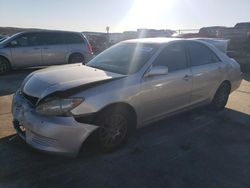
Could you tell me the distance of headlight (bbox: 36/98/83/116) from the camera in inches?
140

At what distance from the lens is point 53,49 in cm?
1181

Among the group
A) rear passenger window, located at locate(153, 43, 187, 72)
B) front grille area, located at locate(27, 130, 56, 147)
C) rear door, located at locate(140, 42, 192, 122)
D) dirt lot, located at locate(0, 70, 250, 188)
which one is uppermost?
rear passenger window, located at locate(153, 43, 187, 72)

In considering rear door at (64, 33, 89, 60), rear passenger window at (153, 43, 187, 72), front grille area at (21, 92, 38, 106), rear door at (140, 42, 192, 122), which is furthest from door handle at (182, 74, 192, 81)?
rear door at (64, 33, 89, 60)

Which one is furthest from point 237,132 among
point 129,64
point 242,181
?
point 129,64

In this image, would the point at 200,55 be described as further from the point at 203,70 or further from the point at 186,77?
the point at 186,77

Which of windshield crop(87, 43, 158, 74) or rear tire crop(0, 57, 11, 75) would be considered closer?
windshield crop(87, 43, 158, 74)

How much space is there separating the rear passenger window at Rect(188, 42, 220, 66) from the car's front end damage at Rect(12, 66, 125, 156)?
2.35 m

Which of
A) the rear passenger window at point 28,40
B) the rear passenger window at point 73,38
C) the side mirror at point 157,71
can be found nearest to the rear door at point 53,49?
the rear passenger window at point 73,38

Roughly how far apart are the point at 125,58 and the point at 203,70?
62.1 inches

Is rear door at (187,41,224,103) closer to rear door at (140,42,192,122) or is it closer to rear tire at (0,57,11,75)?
rear door at (140,42,192,122)

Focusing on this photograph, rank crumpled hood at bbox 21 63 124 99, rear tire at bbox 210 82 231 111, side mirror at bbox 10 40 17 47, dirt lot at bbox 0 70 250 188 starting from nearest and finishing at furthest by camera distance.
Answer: dirt lot at bbox 0 70 250 188 → crumpled hood at bbox 21 63 124 99 → rear tire at bbox 210 82 231 111 → side mirror at bbox 10 40 17 47

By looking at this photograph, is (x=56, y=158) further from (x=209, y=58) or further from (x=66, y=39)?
(x=66, y=39)

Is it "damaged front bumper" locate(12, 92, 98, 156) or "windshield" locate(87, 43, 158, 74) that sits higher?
"windshield" locate(87, 43, 158, 74)

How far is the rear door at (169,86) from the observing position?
4.45m
